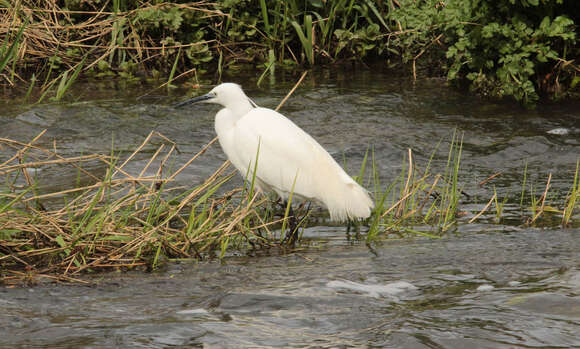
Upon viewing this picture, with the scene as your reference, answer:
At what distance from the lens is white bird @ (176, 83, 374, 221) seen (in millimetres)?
4621

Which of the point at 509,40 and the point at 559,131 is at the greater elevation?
the point at 509,40

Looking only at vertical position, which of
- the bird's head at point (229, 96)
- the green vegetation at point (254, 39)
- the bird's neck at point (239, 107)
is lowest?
the bird's neck at point (239, 107)

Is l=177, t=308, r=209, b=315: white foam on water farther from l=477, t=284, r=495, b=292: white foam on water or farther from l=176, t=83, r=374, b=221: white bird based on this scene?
l=176, t=83, r=374, b=221: white bird

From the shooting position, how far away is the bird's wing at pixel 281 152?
4.68 metres

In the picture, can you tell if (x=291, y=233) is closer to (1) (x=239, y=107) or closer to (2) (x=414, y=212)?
(2) (x=414, y=212)

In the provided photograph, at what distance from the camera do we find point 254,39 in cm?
866

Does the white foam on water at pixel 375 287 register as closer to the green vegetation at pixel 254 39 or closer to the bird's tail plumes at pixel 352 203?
the bird's tail plumes at pixel 352 203

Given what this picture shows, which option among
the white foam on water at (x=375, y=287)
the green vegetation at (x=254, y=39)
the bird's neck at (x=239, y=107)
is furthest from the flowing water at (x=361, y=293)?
the green vegetation at (x=254, y=39)

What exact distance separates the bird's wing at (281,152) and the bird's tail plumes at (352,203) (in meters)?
0.18

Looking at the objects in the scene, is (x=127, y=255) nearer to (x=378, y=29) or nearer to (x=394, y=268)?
(x=394, y=268)

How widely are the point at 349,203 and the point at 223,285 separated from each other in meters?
1.22

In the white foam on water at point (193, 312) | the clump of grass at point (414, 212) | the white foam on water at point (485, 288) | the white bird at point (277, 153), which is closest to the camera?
the white foam on water at point (193, 312)

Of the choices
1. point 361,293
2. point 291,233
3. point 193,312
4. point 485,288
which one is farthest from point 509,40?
point 193,312

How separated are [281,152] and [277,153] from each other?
26mm
